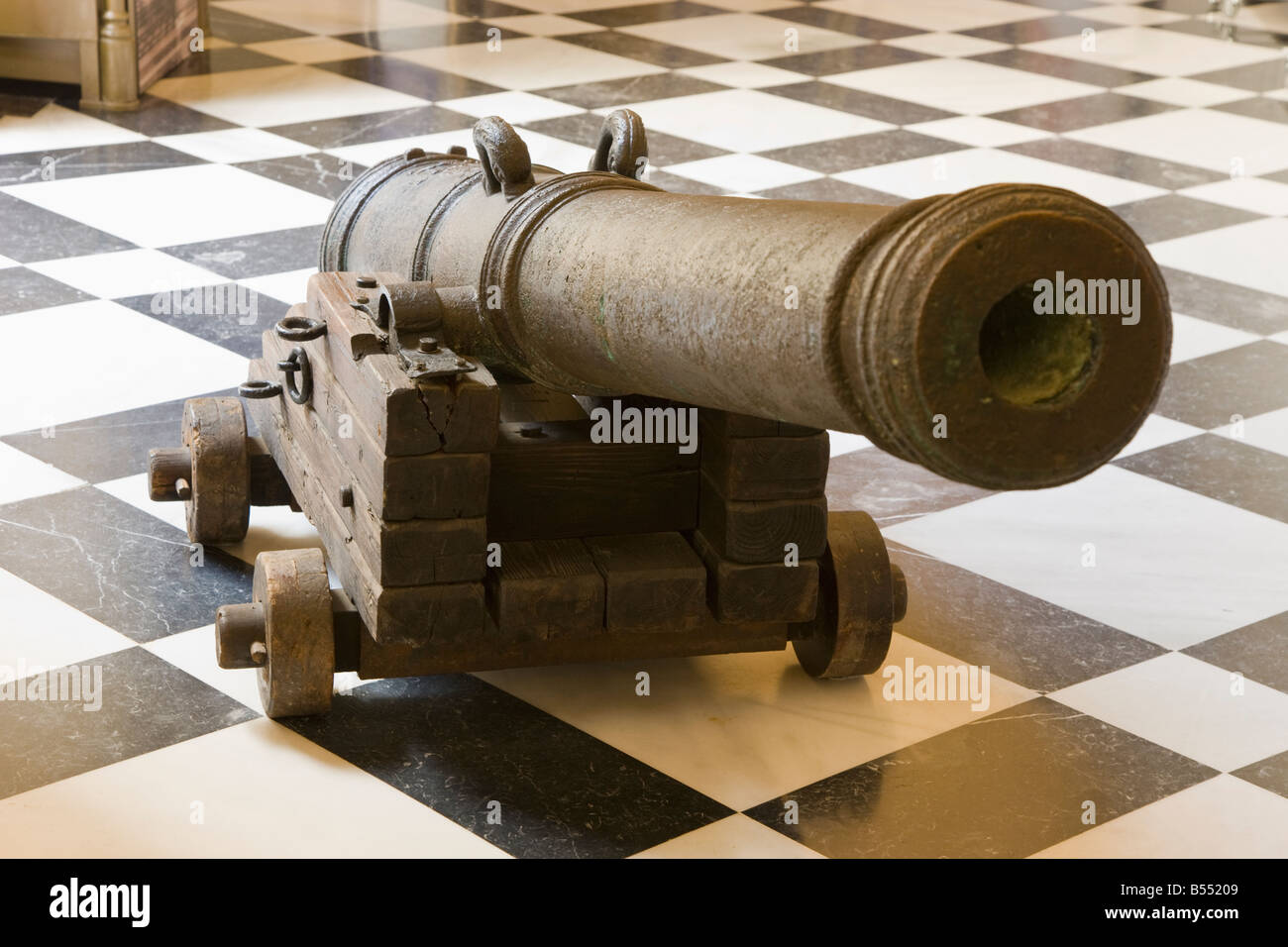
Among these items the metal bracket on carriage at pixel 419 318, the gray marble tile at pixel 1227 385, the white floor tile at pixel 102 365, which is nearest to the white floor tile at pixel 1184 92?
the gray marble tile at pixel 1227 385

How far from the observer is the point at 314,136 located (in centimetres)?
584

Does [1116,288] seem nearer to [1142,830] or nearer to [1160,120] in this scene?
[1142,830]

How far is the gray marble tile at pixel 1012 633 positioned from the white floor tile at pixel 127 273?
7.02 ft

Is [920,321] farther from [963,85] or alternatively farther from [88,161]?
[963,85]

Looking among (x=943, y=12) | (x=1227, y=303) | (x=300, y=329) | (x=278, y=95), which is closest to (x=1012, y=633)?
(x=300, y=329)

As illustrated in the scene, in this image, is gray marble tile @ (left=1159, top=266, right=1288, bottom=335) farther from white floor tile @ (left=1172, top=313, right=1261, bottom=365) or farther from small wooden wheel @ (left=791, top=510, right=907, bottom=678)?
small wooden wheel @ (left=791, top=510, right=907, bottom=678)

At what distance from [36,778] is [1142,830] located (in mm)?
1398

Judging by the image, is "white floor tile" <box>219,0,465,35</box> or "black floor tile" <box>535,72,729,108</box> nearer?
"black floor tile" <box>535,72,729,108</box>

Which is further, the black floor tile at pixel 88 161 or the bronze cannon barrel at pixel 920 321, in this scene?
the black floor tile at pixel 88 161

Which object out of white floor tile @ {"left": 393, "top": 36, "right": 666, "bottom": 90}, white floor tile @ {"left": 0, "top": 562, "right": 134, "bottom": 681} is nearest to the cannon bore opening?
white floor tile @ {"left": 0, "top": 562, "right": 134, "bottom": 681}

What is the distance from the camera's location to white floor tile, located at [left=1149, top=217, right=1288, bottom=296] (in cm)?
486

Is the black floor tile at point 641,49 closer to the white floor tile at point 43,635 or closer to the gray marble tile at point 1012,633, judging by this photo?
the gray marble tile at point 1012,633

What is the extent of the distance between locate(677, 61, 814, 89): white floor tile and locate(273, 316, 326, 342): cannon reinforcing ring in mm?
4536

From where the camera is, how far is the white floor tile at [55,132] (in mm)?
5503
